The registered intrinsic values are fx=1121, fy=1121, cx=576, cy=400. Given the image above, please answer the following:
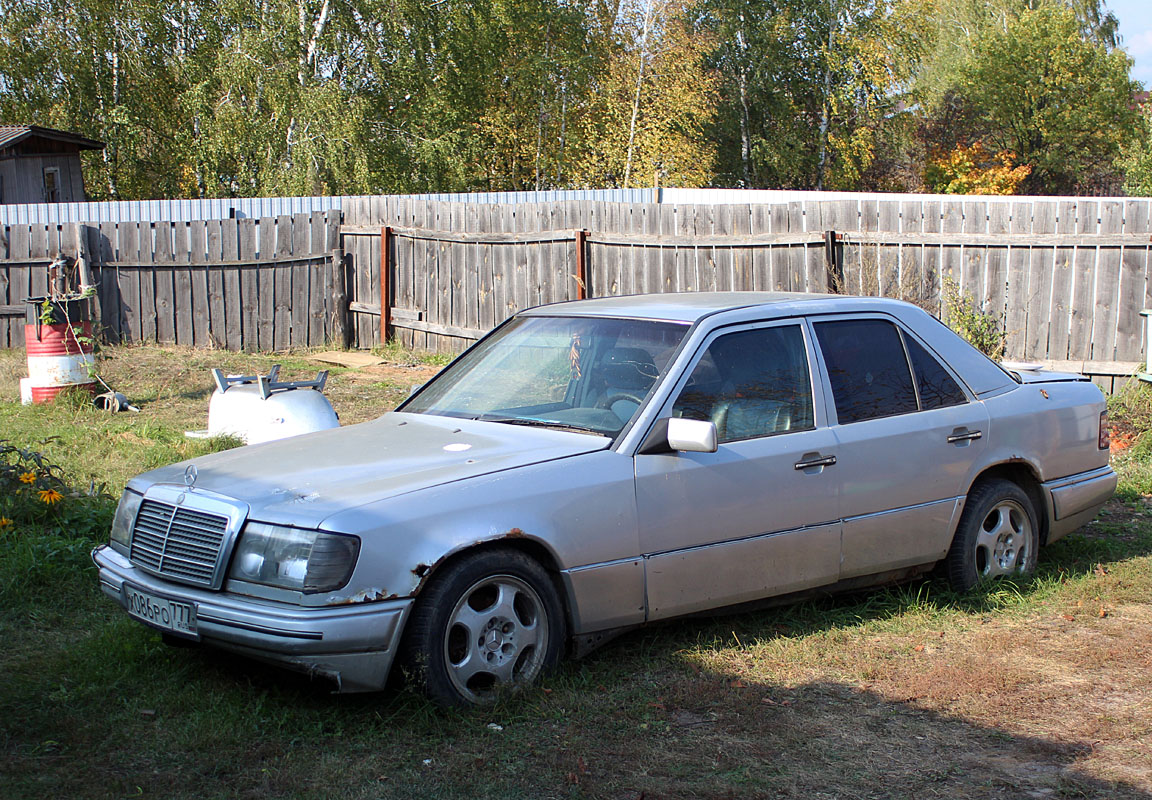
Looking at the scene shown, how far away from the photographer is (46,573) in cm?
552

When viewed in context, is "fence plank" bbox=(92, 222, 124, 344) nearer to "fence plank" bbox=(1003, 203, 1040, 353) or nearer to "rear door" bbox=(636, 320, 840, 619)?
"fence plank" bbox=(1003, 203, 1040, 353)

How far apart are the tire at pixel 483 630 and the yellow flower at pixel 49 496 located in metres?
3.38

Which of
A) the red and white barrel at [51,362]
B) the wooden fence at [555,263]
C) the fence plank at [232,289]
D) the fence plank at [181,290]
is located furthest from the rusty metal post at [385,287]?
the red and white barrel at [51,362]

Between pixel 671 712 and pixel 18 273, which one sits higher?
pixel 18 273

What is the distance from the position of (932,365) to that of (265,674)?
10.8 feet

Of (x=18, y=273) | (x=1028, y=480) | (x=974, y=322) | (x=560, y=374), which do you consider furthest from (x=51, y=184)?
(x=1028, y=480)

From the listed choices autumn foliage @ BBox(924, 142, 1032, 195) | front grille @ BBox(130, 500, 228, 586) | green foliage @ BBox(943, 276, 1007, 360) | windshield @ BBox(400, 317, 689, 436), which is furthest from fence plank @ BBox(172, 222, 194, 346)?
autumn foliage @ BBox(924, 142, 1032, 195)

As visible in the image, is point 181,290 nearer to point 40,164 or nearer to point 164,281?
point 164,281

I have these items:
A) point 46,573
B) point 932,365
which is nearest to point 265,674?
point 46,573

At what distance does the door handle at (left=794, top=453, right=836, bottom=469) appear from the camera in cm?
469

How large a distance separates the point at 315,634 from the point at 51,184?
2756 centimetres

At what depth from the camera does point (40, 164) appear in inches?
1062

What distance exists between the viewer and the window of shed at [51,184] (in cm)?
2736

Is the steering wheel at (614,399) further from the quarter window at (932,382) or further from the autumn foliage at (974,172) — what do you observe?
the autumn foliage at (974,172)
